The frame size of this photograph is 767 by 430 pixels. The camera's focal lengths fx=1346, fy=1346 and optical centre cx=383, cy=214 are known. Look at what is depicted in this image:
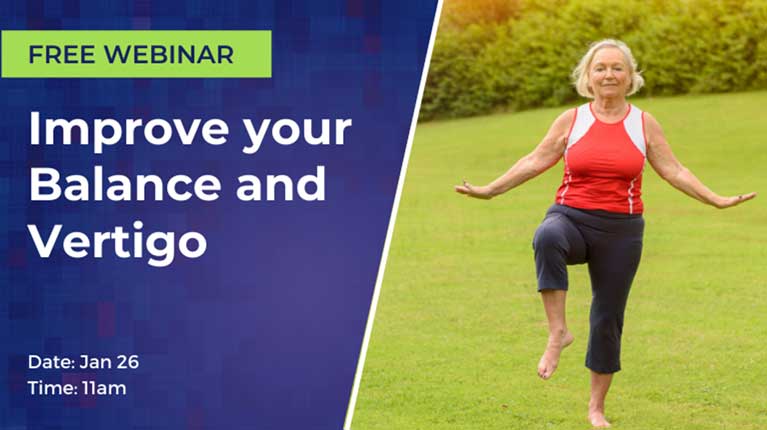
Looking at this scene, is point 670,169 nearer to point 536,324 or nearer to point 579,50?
point 536,324

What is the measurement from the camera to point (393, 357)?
871 centimetres

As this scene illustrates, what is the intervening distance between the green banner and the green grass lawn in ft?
6.79

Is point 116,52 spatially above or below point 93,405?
above

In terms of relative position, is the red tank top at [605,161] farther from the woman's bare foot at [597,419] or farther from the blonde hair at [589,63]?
the woman's bare foot at [597,419]

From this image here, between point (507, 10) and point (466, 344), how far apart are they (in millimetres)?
28373

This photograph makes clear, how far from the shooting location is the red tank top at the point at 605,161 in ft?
19.6

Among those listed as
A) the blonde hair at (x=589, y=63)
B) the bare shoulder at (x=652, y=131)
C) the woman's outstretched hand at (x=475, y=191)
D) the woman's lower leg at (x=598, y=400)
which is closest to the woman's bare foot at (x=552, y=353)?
the woman's lower leg at (x=598, y=400)

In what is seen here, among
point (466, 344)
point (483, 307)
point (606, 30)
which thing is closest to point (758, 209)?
point (483, 307)

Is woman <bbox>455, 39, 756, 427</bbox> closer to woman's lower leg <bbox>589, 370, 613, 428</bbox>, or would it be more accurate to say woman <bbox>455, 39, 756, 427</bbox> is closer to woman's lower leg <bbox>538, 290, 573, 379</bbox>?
woman's lower leg <bbox>538, 290, 573, 379</bbox>

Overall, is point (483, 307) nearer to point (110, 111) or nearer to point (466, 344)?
point (466, 344)

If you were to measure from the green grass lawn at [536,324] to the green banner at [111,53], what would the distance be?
2068mm

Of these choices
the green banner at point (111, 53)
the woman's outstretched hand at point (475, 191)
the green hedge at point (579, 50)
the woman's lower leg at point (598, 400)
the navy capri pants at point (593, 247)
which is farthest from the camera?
the green hedge at point (579, 50)

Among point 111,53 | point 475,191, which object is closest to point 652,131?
point 475,191

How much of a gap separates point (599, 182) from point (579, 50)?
1076 inches
